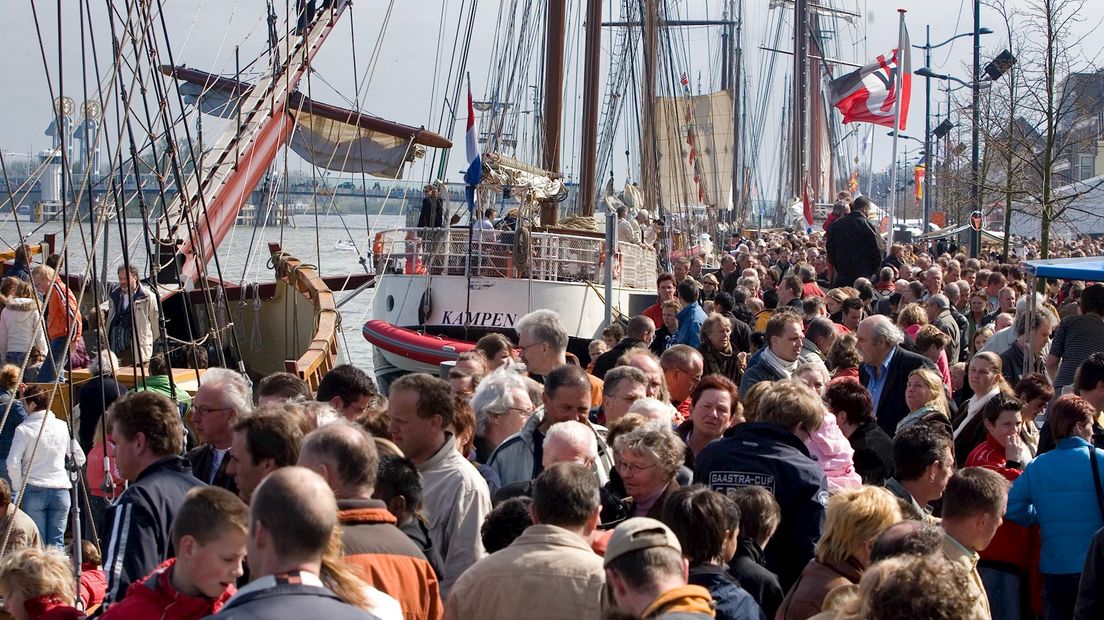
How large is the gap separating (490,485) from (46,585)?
1.88 metres

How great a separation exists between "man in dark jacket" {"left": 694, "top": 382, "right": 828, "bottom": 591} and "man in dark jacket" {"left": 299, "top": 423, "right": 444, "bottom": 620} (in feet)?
5.29

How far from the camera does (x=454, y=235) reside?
18.4m

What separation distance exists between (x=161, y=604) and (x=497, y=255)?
47.6 ft

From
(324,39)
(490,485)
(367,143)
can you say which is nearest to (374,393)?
(490,485)

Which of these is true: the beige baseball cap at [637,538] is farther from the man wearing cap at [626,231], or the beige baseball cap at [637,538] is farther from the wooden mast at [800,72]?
the wooden mast at [800,72]

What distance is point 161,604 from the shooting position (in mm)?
3660

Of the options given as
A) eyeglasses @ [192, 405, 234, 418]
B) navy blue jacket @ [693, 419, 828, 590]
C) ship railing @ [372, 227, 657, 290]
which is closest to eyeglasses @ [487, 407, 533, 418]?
navy blue jacket @ [693, 419, 828, 590]

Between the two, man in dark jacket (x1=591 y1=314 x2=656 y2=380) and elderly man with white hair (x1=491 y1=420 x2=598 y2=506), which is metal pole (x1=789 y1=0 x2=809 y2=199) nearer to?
man in dark jacket (x1=591 y1=314 x2=656 y2=380)

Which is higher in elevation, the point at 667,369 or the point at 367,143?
the point at 367,143

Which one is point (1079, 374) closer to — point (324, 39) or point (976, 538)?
point (976, 538)

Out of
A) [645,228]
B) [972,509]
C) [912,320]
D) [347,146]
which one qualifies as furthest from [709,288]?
[972,509]

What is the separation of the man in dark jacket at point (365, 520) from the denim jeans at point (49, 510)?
4.90 metres

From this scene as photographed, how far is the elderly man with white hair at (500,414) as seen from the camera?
6.66 metres

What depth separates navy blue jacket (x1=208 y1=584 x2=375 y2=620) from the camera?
3.05m
